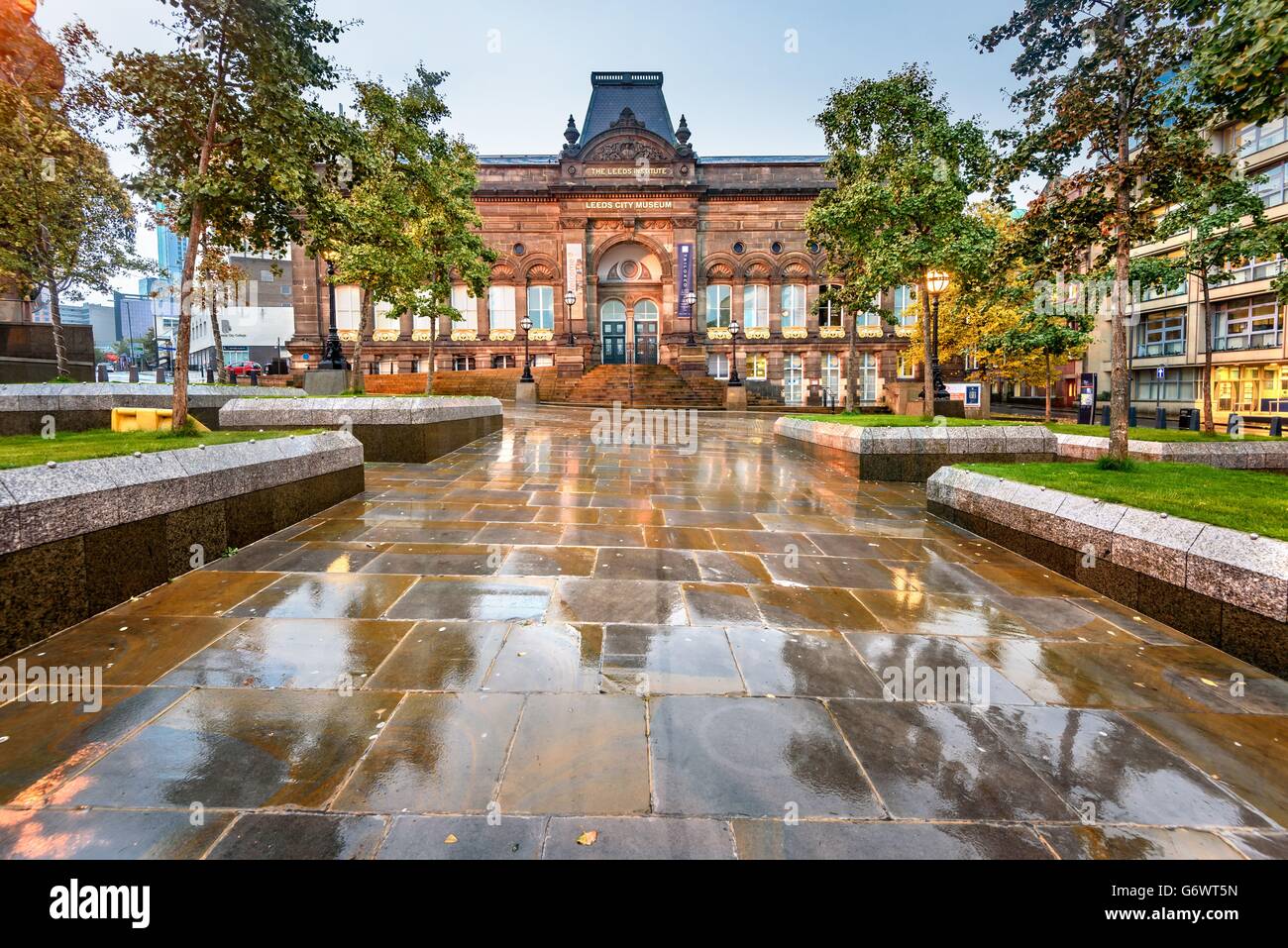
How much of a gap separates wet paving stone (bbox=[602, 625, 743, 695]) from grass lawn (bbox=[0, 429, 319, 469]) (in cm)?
454

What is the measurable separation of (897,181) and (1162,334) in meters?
38.0

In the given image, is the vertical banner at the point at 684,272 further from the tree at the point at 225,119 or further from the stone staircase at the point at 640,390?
the tree at the point at 225,119

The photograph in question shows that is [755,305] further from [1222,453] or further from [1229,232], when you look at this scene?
[1222,453]

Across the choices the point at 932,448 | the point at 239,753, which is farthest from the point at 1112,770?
the point at 932,448

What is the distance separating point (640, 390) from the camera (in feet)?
112

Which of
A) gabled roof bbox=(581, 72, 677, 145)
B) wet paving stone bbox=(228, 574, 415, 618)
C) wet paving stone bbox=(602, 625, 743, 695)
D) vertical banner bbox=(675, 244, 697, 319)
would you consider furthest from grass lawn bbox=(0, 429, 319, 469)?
gabled roof bbox=(581, 72, 677, 145)

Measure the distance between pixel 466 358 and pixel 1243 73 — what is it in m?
40.4

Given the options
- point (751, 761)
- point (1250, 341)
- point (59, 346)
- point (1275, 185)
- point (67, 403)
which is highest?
point (1275, 185)

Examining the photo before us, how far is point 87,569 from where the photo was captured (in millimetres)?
4336

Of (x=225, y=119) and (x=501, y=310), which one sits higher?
(x=501, y=310)
